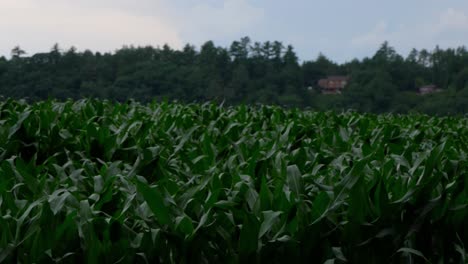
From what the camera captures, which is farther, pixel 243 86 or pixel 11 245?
pixel 243 86

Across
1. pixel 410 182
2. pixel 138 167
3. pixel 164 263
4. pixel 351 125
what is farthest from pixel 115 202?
pixel 351 125

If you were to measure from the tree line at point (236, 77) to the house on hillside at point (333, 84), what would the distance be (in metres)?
0.25

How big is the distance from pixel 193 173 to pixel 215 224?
28.4 inches

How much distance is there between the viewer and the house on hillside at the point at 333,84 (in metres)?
A: 24.0

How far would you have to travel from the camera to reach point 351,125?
515 cm

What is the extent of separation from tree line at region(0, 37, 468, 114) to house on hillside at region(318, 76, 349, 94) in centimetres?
25

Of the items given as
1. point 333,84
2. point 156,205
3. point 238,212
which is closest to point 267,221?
point 238,212

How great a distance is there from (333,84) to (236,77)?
3.93m

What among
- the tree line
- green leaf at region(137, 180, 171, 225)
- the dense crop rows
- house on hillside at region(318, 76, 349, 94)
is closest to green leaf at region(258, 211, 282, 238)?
the dense crop rows

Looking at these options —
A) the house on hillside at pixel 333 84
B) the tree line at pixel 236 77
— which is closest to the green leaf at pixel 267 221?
the tree line at pixel 236 77

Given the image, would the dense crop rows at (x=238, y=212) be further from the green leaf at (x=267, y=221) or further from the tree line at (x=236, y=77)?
the tree line at (x=236, y=77)

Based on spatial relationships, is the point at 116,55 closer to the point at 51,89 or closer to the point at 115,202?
the point at 51,89

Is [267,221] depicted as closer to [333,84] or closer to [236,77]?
[236,77]

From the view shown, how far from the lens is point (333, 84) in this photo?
27.1 meters
